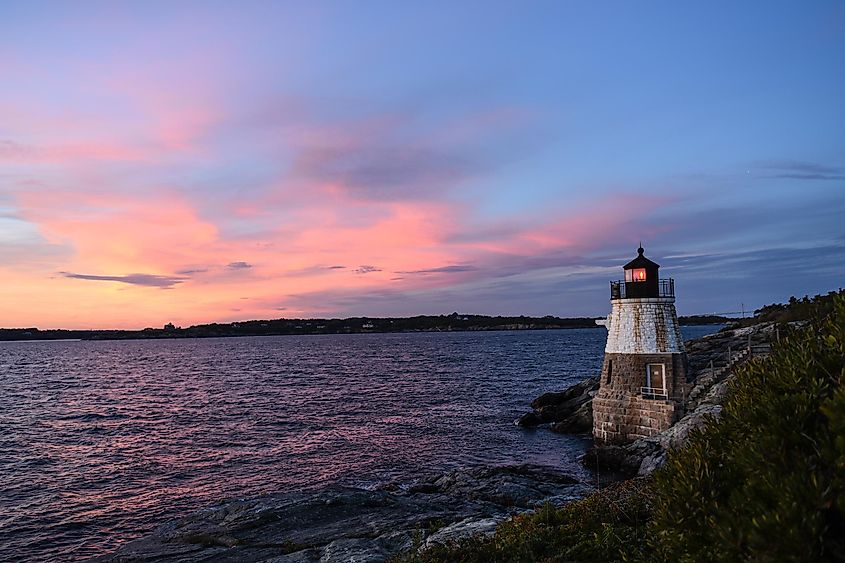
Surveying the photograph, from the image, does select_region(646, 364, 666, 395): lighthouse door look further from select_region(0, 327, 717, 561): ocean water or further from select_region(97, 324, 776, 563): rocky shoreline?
select_region(0, 327, 717, 561): ocean water

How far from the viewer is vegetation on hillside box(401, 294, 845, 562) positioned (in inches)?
172

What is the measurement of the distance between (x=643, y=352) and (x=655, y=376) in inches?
68.5

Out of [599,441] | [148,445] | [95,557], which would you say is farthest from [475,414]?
[95,557]

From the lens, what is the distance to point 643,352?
28.3m

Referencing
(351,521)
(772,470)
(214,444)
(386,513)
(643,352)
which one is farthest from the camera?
(214,444)

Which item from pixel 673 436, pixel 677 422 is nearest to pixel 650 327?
pixel 677 422

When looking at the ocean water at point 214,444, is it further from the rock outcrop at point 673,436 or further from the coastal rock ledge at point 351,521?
the coastal rock ledge at point 351,521

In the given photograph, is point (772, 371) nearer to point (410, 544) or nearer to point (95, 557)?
point (410, 544)

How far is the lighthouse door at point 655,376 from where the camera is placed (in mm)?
28391

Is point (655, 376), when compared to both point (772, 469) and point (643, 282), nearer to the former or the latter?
point (643, 282)

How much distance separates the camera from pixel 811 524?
4.25 meters

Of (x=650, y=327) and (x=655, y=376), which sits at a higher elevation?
(x=650, y=327)

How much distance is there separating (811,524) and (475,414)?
44.4 metres

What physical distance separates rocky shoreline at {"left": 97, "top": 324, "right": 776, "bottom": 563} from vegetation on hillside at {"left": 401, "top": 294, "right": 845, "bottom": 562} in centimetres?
763
